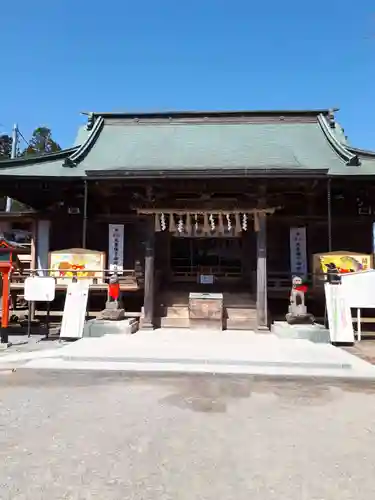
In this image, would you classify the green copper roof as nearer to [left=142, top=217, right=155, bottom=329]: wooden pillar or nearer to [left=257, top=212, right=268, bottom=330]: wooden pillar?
[left=257, top=212, right=268, bottom=330]: wooden pillar

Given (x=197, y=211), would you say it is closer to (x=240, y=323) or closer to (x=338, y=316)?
(x=240, y=323)

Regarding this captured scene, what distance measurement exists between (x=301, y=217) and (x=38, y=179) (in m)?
8.86

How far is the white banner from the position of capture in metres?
13.0

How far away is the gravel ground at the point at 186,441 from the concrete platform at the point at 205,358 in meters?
0.83

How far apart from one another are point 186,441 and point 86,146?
1321cm

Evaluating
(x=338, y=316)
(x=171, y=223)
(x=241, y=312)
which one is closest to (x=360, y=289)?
(x=338, y=316)

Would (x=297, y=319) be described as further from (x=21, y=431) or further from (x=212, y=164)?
(x=21, y=431)

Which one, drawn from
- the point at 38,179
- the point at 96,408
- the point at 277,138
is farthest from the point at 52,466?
the point at 277,138

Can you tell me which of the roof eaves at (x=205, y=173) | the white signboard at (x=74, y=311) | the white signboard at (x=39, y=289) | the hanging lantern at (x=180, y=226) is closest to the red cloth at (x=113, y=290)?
the white signboard at (x=74, y=311)

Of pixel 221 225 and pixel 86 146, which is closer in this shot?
pixel 221 225

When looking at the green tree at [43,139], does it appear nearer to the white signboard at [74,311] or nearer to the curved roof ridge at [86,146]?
the curved roof ridge at [86,146]

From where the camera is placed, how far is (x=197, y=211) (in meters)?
11.6

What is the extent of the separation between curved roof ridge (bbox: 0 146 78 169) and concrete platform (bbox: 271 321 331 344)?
32.6 ft

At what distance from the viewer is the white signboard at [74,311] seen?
10055 millimetres
